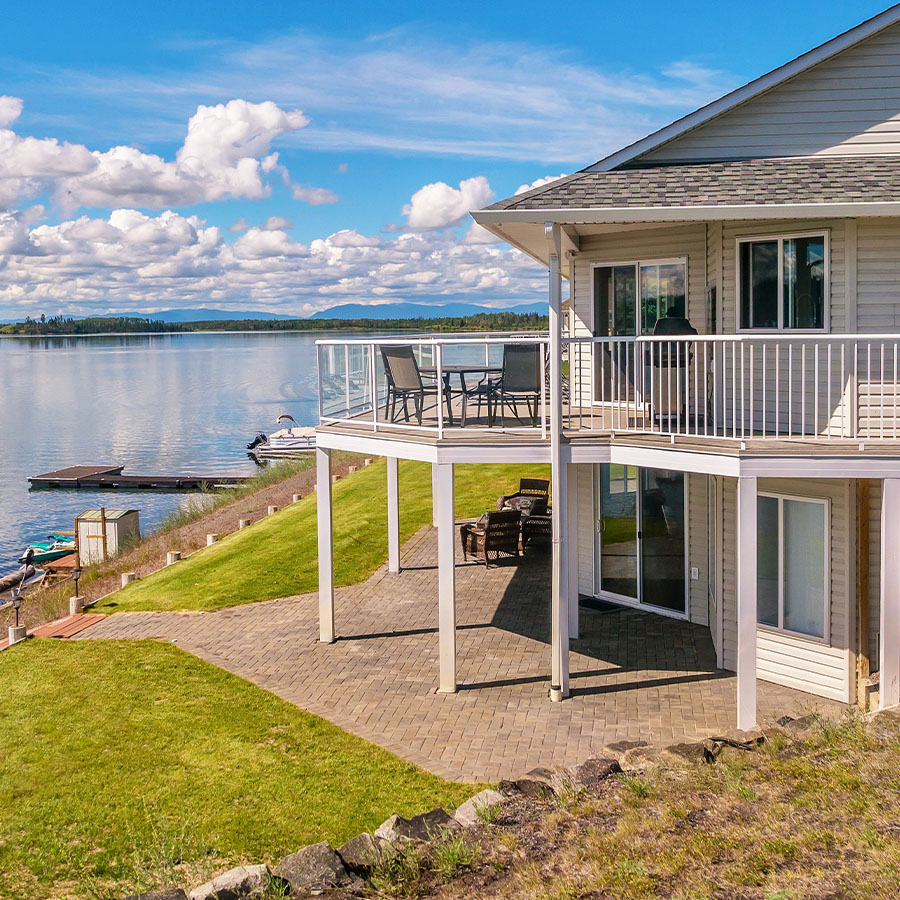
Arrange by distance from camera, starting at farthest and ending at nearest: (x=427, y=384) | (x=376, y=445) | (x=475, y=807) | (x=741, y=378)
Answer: (x=427, y=384) < (x=376, y=445) < (x=741, y=378) < (x=475, y=807)

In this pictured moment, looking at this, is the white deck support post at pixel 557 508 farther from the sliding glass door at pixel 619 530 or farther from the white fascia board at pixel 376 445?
the sliding glass door at pixel 619 530

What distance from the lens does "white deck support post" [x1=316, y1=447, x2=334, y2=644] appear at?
45.7 ft

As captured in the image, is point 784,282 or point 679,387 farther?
point 679,387

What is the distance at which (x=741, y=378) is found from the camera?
10461 mm

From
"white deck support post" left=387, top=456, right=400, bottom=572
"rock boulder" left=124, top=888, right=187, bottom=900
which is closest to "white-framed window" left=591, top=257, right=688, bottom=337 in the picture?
"white deck support post" left=387, top=456, right=400, bottom=572

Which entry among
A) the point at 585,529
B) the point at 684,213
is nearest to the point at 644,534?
the point at 585,529

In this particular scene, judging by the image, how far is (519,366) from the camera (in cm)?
1213

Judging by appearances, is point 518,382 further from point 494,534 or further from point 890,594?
point 494,534

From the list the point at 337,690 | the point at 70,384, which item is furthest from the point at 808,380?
the point at 70,384

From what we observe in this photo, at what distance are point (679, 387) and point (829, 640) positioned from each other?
3.47m

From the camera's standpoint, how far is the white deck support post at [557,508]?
10.9 meters

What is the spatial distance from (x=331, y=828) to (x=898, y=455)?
21.8 ft

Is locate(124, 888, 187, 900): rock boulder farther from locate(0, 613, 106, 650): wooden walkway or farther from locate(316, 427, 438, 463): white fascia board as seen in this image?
locate(0, 613, 106, 650): wooden walkway

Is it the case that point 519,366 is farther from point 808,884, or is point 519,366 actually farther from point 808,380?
point 808,884
